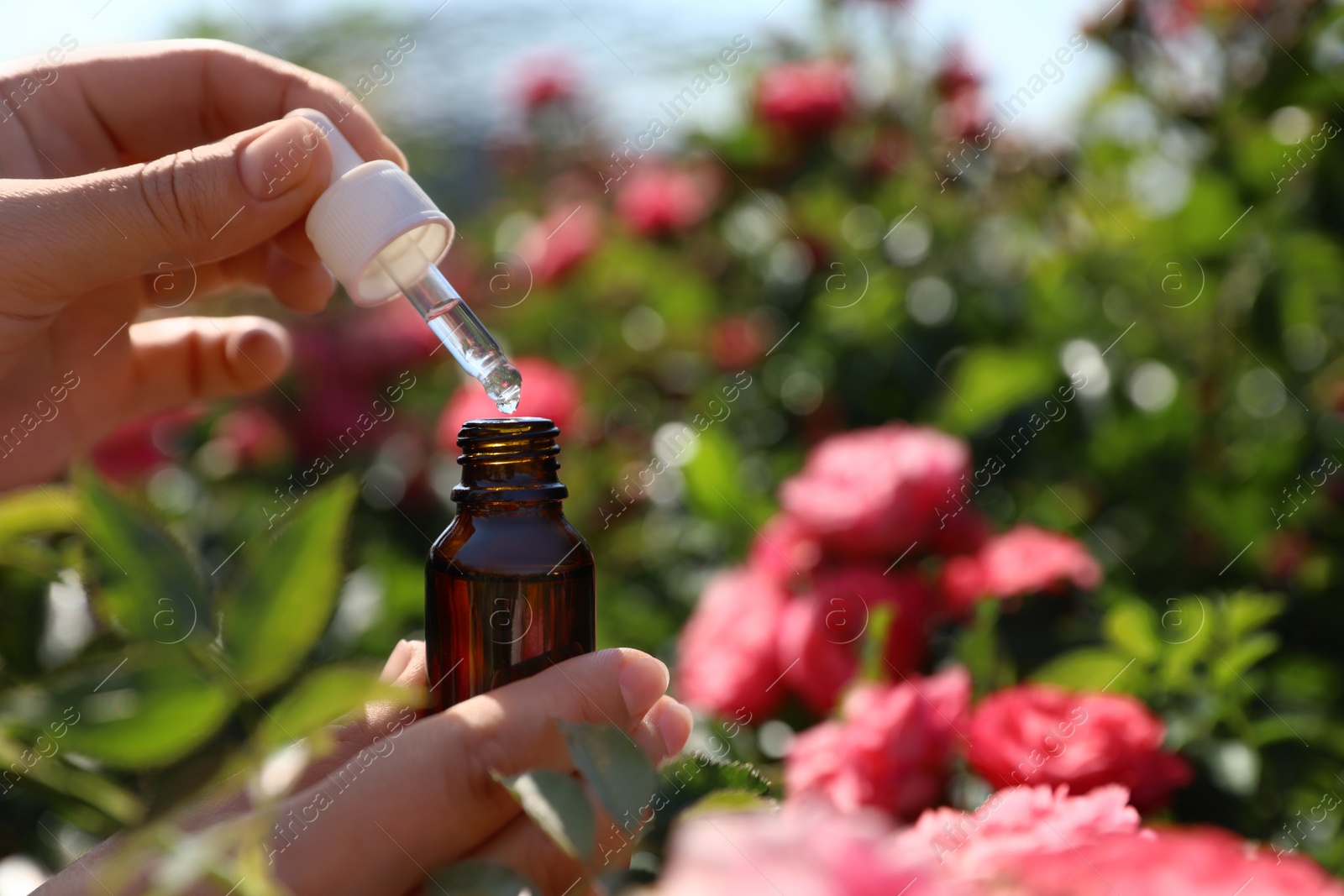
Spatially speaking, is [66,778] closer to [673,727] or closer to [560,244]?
[673,727]

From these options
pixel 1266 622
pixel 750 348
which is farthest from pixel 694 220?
pixel 1266 622

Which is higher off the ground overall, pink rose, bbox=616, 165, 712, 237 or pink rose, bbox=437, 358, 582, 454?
pink rose, bbox=616, 165, 712, 237

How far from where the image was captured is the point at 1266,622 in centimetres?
88

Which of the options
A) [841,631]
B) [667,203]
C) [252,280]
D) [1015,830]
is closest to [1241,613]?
[841,631]

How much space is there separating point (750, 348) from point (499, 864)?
1.12 metres

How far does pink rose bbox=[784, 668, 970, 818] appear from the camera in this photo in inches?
21.5

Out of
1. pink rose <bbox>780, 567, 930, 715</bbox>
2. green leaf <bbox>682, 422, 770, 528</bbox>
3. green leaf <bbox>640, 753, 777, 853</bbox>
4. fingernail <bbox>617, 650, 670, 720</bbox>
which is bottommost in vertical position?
pink rose <bbox>780, 567, 930, 715</bbox>

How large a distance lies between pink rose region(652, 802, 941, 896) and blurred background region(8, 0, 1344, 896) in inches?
19.5

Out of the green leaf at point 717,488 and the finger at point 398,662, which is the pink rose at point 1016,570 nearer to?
the green leaf at point 717,488

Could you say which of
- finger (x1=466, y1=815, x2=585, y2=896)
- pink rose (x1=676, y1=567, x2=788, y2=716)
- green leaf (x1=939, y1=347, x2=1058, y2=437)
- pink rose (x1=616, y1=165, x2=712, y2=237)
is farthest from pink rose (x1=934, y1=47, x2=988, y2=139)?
finger (x1=466, y1=815, x2=585, y2=896)

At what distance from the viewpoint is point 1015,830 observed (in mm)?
338

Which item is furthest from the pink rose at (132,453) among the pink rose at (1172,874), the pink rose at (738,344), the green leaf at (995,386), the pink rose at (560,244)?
the pink rose at (1172,874)

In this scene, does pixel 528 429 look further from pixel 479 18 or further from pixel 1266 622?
pixel 479 18

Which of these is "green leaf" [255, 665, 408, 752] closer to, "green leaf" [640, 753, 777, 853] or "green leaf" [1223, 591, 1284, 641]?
"green leaf" [640, 753, 777, 853]
